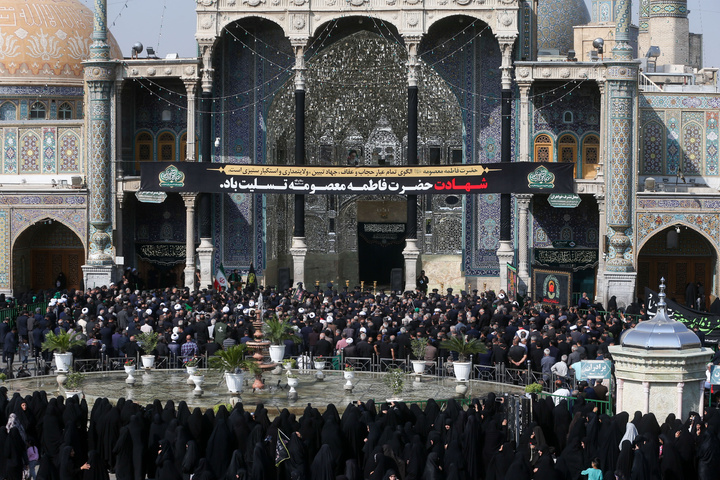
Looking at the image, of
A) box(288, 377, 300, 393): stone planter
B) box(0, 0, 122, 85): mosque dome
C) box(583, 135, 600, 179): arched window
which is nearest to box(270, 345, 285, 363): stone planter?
box(288, 377, 300, 393): stone planter

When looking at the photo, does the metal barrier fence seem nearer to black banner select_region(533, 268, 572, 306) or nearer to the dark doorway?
black banner select_region(533, 268, 572, 306)

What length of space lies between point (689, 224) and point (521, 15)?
6.72 m

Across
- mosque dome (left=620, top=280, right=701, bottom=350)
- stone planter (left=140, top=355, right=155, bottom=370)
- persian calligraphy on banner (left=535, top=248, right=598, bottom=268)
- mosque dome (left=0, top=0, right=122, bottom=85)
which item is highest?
mosque dome (left=0, top=0, right=122, bottom=85)

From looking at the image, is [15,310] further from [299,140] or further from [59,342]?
[299,140]

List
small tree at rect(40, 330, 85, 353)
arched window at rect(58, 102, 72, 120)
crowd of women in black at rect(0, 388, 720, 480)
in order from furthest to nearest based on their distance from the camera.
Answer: arched window at rect(58, 102, 72, 120) → small tree at rect(40, 330, 85, 353) → crowd of women in black at rect(0, 388, 720, 480)

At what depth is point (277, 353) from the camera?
2000cm

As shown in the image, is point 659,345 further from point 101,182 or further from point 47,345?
point 101,182

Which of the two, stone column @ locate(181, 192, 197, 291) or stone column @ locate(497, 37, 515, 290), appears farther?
stone column @ locate(181, 192, 197, 291)

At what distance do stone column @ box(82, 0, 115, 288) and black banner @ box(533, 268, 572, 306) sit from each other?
11.0m

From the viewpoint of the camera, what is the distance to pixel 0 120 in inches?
1335

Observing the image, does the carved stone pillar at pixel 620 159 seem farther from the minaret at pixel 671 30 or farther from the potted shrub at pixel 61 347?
the minaret at pixel 671 30

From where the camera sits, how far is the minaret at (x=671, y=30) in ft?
144

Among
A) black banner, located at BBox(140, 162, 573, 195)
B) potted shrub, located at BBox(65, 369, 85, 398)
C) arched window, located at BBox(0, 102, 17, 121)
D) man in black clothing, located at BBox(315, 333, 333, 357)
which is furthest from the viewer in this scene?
arched window, located at BBox(0, 102, 17, 121)

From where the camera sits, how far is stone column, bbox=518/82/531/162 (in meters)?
30.6
